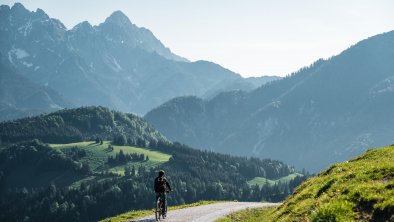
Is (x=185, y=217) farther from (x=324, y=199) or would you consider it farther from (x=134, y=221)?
(x=324, y=199)

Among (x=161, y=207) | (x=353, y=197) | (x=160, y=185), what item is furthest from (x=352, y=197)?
(x=161, y=207)

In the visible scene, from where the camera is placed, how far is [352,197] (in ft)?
72.8

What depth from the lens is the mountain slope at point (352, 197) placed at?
1864 cm

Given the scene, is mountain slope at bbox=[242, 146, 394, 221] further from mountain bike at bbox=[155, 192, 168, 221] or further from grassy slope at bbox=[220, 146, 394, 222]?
mountain bike at bbox=[155, 192, 168, 221]

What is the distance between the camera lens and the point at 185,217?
1681 inches

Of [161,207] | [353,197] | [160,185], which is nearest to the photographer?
[353,197]

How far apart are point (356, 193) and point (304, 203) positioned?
198 inches

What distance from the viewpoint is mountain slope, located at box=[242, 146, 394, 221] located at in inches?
734

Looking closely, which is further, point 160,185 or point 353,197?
point 160,185

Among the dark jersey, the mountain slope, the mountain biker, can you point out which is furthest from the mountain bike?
the mountain slope

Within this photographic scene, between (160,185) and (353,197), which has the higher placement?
(160,185)

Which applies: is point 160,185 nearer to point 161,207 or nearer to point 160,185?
point 160,185

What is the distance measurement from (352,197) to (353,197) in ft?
0.27

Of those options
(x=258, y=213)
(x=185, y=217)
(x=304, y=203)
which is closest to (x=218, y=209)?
(x=258, y=213)
